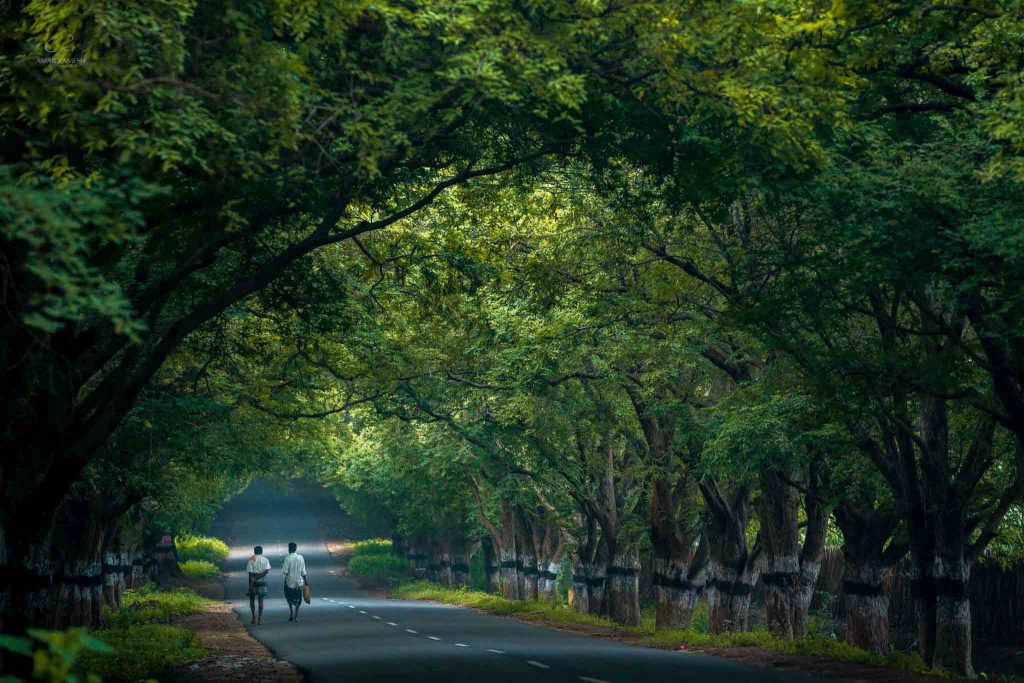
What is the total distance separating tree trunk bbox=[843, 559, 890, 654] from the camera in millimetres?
25922

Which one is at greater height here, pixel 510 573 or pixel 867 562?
pixel 867 562

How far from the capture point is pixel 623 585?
35.6 metres

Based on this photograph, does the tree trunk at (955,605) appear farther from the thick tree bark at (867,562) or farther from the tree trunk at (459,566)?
the tree trunk at (459,566)

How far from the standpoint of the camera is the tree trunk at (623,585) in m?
35.6

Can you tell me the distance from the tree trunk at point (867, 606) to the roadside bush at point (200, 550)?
64444 millimetres

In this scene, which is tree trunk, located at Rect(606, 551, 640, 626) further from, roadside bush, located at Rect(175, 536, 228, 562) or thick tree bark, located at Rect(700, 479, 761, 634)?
roadside bush, located at Rect(175, 536, 228, 562)

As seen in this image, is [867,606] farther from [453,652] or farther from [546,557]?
[546,557]

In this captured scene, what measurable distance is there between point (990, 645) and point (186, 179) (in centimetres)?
2908

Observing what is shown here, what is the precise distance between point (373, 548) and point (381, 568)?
1805cm

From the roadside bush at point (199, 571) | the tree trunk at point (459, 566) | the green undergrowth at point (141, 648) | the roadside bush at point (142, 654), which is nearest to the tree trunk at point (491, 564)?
the tree trunk at point (459, 566)

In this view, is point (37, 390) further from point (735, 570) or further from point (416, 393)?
point (735, 570)

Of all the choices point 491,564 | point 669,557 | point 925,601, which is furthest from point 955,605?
point 491,564

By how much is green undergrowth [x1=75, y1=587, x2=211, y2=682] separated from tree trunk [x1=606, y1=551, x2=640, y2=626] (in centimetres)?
1191

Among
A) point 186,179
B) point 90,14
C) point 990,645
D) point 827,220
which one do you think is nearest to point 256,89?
point 90,14
